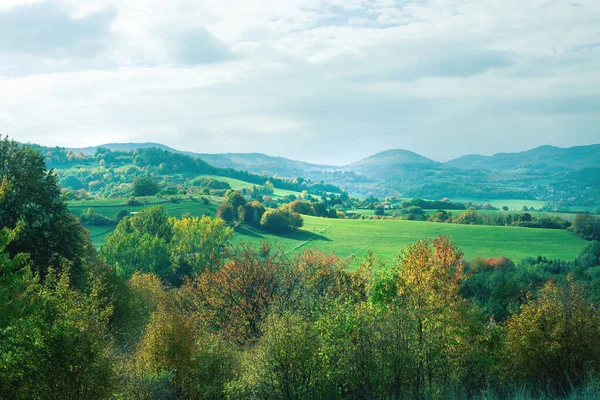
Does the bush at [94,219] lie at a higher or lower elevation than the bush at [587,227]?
lower

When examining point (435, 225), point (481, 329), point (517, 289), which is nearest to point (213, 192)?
point (435, 225)

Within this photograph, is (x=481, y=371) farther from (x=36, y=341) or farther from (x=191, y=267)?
(x=191, y=267)

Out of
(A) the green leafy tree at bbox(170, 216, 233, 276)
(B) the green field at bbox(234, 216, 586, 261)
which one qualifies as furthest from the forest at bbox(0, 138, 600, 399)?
(B) the green field at bbox(234, 216, 586, 261)

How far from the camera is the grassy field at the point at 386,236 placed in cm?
10475

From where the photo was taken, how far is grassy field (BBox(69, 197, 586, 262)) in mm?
104750

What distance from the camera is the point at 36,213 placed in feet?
111

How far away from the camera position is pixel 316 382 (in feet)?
69.0

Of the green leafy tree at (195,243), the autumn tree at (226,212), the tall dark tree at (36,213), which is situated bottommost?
the green leafy tree at (195,243)

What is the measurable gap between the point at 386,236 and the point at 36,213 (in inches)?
3732

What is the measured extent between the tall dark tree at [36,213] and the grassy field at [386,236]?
202 ft

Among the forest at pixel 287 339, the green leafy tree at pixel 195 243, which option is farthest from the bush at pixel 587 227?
the forest at pixel 287 339

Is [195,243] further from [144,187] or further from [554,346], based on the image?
[554,346]

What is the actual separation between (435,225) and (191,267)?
67.0 metres

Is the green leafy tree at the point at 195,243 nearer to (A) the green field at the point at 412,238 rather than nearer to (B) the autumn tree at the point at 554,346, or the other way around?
(A) the green field at the point at 412,238
